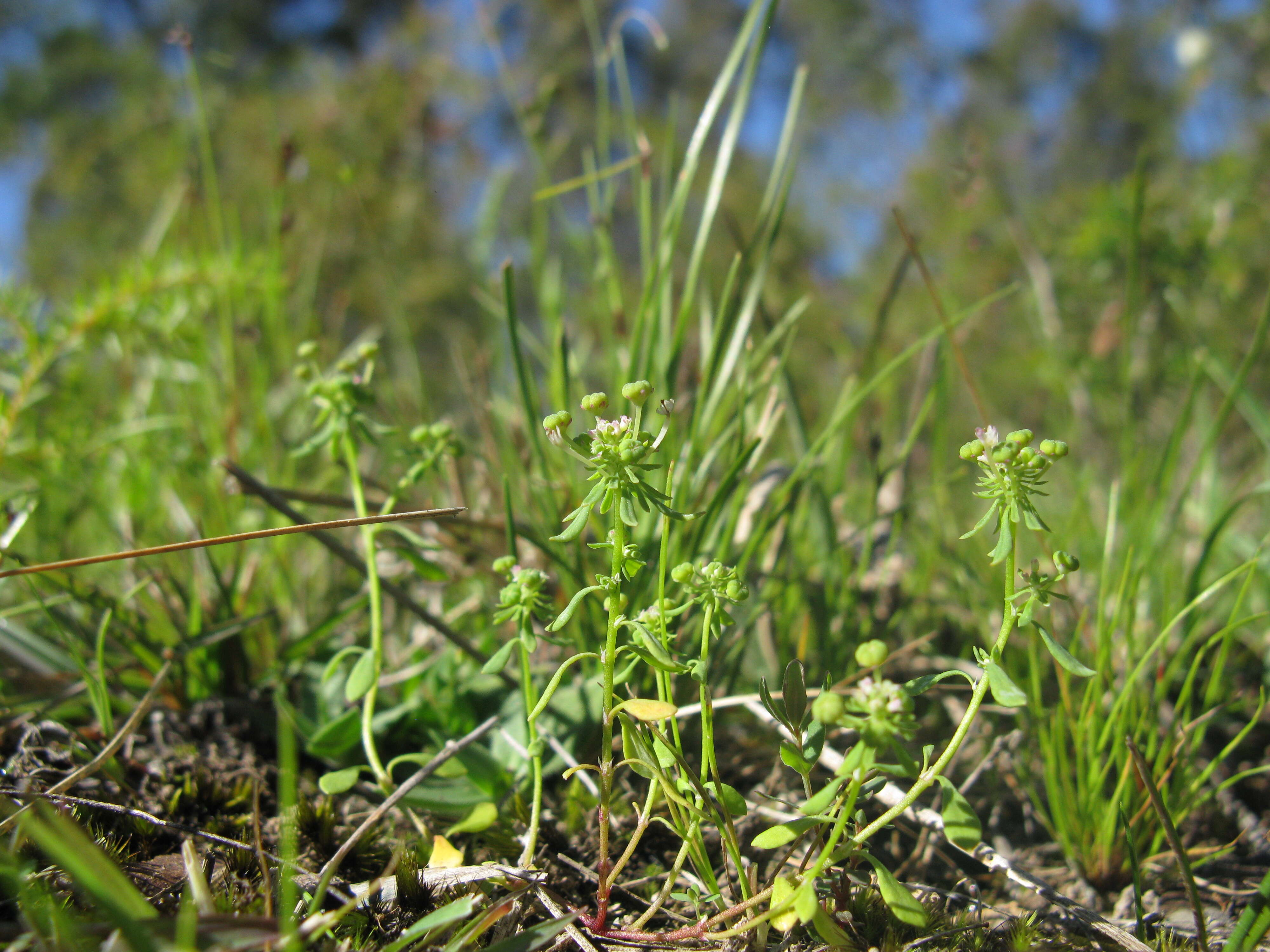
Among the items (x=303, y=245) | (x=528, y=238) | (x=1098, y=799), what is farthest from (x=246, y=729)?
(x=303, y=245)

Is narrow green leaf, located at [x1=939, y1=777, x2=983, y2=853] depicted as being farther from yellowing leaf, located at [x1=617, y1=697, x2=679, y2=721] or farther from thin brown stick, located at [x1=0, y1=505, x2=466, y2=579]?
thin brown stick, located at [x1=0, y1=505, x2=466, y2=579]

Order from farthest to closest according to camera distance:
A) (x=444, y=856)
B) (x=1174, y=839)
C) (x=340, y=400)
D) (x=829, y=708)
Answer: (x=340, y=400)
(x=444, y=856)
(x=1174, y=839)
(x=829, y=708)

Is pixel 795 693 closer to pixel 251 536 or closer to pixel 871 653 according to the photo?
pixel 871 653

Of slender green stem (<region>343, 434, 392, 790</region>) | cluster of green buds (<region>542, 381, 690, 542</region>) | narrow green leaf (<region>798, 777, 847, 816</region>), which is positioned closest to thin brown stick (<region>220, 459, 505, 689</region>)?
slender green stem (<region>343, 434, 392, 790</region>)

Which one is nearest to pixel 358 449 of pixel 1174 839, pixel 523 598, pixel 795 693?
pixel 523 598

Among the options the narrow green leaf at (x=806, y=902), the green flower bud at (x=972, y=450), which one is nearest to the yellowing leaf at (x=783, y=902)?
the narrow green leaf at (x=806, y=902)

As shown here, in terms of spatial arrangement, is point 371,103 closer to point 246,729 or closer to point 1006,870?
point 246,729
